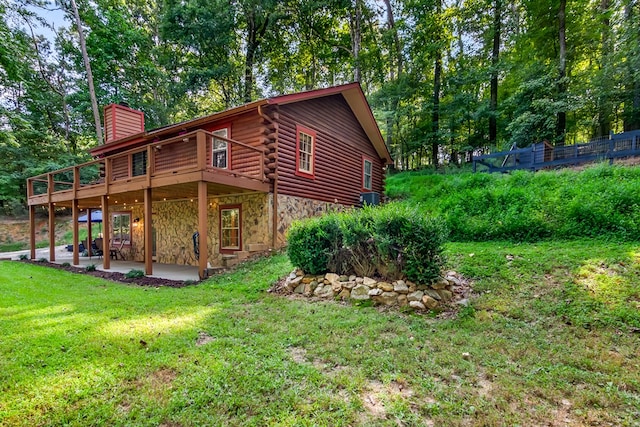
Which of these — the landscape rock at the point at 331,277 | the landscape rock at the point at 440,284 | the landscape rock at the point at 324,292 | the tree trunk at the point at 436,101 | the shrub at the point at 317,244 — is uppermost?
the tree trunk at the point at 436,101

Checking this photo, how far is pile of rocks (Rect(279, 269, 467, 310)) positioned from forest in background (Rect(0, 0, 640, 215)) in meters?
12.2

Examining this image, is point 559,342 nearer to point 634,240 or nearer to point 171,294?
point 634,240

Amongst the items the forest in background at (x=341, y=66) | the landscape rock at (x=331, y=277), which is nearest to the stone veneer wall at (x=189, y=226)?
the landscape rock at (x=331, y=277)

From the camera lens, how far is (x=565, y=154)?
416 inches

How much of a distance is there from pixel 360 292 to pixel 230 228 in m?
6.30

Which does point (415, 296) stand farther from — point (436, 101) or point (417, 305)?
point (436, 101)

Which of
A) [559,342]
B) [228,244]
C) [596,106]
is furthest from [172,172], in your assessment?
[596,106]

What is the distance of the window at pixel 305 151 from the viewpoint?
34.1 ft

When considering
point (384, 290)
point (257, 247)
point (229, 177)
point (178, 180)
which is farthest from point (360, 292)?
point (178, 180)

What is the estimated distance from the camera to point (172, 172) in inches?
311

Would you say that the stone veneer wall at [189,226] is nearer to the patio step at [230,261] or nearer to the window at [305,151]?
the patio step at [230,261]

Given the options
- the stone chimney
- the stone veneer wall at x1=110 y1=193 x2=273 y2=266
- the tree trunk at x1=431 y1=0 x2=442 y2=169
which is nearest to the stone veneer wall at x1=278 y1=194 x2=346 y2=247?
the stone veneer wall at x1=110 y1=193 x2=273 y2=266

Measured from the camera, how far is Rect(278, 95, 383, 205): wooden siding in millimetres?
9938

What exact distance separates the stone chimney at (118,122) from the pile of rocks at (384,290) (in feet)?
41.9
